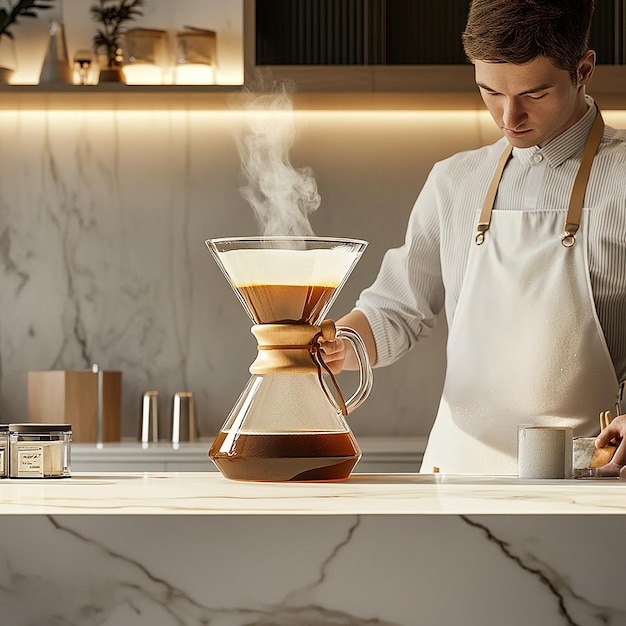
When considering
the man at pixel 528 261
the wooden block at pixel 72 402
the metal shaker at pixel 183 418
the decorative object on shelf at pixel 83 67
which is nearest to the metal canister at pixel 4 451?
the man at pixel 528 261

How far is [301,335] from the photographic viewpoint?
2.72 feet

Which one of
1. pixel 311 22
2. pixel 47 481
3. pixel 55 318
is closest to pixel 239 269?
pixel 47 481

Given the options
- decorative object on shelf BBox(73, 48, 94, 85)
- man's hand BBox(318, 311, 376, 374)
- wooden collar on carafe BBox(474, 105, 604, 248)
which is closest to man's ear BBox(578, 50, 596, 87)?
wooden collar on carafe BBox(474, 105, 604, 248)

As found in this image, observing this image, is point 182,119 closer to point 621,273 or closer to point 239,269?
point 621,273

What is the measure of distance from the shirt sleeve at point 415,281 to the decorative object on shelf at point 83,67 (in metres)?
1.24

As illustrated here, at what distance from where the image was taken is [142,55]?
258 centimetres

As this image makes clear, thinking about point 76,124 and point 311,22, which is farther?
Answer: point 76,124

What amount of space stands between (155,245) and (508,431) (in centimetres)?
145

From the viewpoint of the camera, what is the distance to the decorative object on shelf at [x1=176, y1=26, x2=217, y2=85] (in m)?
2.60

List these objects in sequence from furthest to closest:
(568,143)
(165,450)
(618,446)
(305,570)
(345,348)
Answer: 1. (165,450)
2. (568,143)
3. (345,348)
4. (618,446)
5. (305,570)

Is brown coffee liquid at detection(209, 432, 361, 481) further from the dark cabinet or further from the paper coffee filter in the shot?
the dark cabinet

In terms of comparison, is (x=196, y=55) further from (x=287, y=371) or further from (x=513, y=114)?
(x=287, y=371)

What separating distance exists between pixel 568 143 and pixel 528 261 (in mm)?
188

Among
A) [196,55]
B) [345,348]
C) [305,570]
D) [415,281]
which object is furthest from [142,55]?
[305,570]
